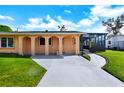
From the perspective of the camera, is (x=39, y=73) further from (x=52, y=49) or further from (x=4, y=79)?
(x=52, y=49)

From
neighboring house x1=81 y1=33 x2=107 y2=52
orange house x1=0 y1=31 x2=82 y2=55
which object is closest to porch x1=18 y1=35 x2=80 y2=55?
orange house x1=0 y1=31 x2=82 y2=55

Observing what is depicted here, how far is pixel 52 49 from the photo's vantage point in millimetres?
22828

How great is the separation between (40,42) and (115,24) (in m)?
25.6

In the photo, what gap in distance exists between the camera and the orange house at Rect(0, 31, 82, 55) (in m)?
21.9

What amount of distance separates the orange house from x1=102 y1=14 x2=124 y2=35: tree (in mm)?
23726

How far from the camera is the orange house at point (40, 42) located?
2188 cm

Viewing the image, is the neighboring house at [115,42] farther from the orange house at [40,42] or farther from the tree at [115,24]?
the orange house at [40,42]

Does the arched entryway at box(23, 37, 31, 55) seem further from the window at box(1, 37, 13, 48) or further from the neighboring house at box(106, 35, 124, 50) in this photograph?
the neighboring house at box(106, 35, 124, 50)

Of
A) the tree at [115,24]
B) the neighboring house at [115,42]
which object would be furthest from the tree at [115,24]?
the neighboring house at [115,42]

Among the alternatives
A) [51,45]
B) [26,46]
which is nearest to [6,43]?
[26,46]

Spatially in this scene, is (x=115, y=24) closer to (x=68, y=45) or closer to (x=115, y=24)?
(x=115, y=24)

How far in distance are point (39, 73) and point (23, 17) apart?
43.3 feet

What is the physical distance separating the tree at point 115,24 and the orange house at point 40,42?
934 inches
